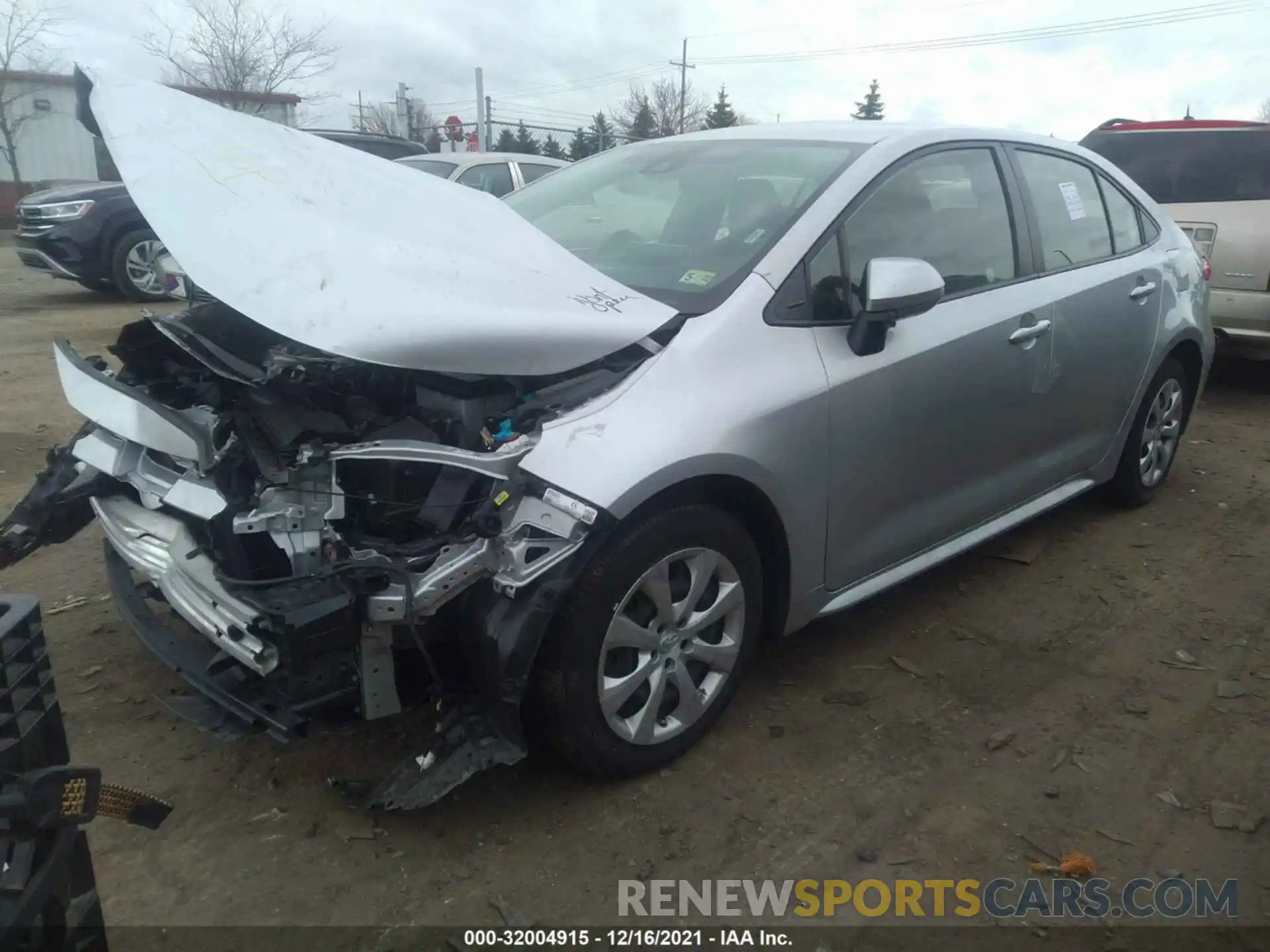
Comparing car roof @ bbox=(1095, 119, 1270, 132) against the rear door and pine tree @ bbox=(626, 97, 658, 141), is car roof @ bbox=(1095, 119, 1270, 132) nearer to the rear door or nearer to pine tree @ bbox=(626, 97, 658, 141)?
the rear door

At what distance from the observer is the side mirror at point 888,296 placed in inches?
110

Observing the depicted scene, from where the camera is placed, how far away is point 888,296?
2.79 meters

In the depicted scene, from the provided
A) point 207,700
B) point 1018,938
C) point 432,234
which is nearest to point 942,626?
point 1018,938

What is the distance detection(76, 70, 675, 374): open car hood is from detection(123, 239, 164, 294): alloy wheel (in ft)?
24.9

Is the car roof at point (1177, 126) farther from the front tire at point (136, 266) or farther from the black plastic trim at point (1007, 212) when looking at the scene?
the front tire at point (136, 266)

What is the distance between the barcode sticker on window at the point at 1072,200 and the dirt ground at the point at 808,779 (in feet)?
5.04

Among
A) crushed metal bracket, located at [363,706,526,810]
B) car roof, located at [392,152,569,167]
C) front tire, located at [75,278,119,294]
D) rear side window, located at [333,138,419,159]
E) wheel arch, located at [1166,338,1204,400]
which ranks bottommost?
crushed metal bracket, located at [363,706,526,810]

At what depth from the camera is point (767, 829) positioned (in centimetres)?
258

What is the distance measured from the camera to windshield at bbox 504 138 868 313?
9.69ft

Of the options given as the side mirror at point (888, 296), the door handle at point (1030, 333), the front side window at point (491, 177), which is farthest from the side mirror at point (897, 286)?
the front side window at point (491, 177)

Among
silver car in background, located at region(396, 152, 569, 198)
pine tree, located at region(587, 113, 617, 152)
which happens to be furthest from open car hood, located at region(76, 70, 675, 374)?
pine tree, located at region(587, 113, 617, 152)

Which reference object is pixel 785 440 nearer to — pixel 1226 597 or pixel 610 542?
pixel 610 542

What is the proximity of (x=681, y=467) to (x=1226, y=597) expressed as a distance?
2.79m
